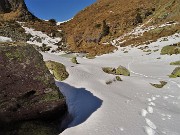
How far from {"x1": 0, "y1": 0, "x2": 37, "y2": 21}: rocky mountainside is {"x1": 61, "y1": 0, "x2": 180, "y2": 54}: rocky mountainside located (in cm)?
935

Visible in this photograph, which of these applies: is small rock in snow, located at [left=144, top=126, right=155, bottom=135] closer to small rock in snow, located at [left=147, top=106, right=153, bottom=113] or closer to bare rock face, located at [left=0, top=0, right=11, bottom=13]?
small rock in snow, located at [left=147, top=106, right=153, bottom=113]

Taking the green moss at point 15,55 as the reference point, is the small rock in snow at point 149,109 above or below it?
below

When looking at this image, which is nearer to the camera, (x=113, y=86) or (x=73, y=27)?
(x=113, y=86)

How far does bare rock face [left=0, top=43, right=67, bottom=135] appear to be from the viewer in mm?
8867

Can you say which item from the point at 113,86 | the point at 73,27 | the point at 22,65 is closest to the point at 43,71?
the point at 22,65

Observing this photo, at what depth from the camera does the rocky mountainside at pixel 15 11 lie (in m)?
65.0

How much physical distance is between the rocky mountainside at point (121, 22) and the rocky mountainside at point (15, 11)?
9.35m

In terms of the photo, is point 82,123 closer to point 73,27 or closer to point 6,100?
point 6,100

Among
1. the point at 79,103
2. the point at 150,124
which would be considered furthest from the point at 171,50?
the point at 150,124

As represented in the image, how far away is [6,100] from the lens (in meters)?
8.85

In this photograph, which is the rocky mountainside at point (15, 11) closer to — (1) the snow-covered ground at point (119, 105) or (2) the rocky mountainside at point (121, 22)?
(2) the rocky mountainside at point (121, 22)

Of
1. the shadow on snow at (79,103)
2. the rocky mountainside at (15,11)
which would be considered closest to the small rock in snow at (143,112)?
the shadow on snow at (79,103)

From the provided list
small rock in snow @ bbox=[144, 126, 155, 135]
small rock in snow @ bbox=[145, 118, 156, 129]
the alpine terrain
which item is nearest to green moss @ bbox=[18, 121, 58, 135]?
the alpine terrain

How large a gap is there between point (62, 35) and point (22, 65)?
52976 millimetres
